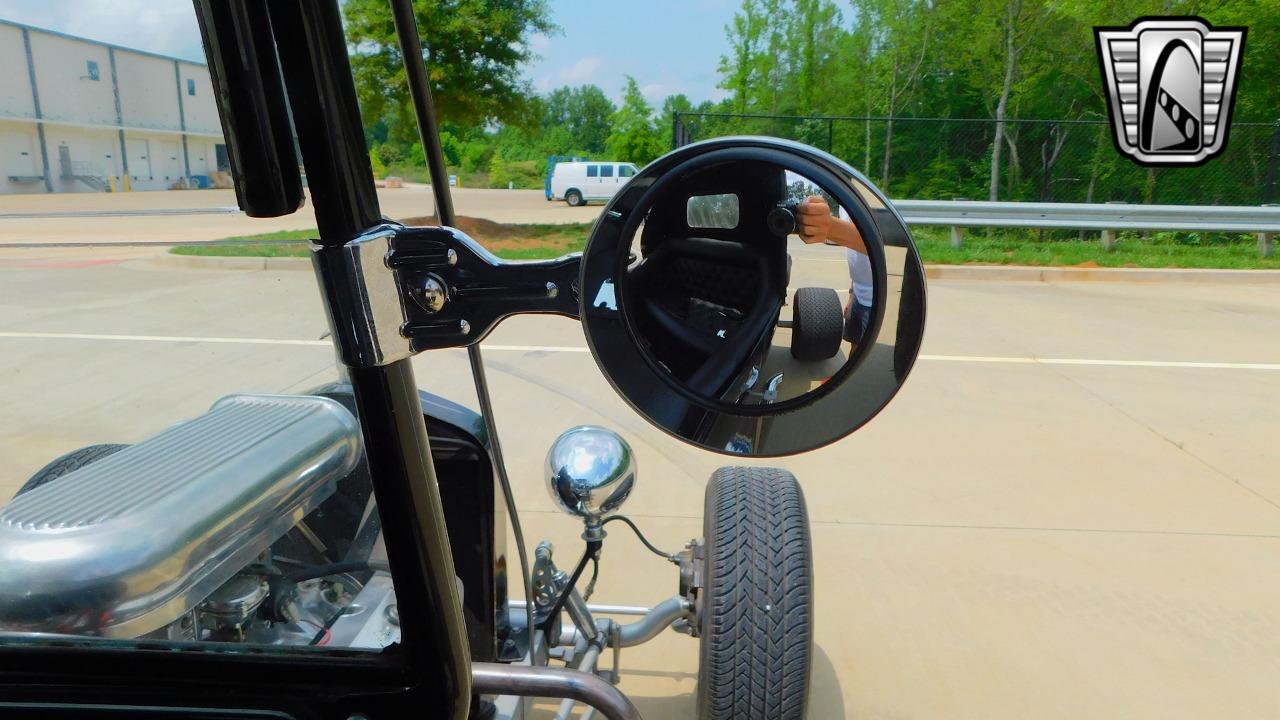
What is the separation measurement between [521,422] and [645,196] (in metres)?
4.04

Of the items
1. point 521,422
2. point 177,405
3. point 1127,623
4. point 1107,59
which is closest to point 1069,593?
point 1127,623

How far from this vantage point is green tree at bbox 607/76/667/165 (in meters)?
2.10

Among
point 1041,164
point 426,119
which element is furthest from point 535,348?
point 1041,164

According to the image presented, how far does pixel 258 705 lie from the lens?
85 centimetres

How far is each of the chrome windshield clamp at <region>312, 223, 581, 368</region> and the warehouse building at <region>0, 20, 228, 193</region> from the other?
0.61 feet

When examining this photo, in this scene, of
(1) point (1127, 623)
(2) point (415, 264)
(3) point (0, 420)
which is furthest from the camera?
(1) point (1127, 623)

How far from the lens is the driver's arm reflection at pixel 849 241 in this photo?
2.85 ft

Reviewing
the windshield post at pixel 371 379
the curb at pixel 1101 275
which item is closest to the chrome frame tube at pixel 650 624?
the windshield post at pixel 371 379

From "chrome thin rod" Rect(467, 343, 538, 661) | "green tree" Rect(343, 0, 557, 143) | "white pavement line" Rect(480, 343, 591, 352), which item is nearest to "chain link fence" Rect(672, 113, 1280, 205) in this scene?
"white pavement line" Rect(480, 343, 591, 352)

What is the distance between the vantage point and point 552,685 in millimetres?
1037

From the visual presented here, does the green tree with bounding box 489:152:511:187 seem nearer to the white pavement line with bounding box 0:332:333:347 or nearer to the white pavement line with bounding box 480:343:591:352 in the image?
the white pavement line with bounding box 0:332:333:347

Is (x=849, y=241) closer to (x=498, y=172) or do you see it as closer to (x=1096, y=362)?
(x=498, y=172)

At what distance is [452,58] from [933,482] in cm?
328

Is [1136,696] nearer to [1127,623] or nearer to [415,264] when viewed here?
[1127,623]
